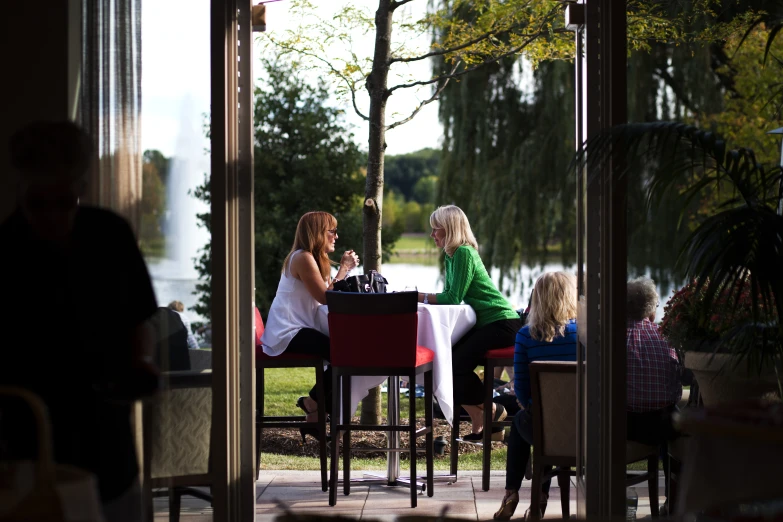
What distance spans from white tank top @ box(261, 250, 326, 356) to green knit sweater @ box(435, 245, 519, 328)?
0.79 m

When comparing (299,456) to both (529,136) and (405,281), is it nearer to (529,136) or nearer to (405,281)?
(529,136)

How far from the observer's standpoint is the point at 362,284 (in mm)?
5145

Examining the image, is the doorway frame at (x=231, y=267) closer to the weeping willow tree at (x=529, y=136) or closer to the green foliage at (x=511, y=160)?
the weeping willow tree at (x=529, y=136)

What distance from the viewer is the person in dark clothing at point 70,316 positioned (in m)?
2.17

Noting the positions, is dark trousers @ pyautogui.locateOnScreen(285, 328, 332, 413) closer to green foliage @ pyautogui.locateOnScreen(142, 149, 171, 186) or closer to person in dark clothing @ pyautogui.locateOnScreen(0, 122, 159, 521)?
green foliage @ pyautogui.locateOnScreen(142, 149, 171, 186)

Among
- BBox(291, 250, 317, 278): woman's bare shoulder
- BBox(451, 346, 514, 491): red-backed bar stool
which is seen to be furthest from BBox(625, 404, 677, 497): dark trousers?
BBox(291, 250, 317, 278): woman's bare shoulder

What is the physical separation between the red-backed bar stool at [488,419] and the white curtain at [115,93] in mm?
2562

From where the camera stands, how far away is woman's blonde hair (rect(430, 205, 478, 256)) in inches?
213

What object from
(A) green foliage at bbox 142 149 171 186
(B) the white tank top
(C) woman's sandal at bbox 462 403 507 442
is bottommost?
(C) woman's sandal at bbox 462 403 507 442

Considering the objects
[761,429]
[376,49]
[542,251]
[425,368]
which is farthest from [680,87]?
[761,429]

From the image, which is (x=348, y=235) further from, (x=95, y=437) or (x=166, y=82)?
(x=95, y=437)

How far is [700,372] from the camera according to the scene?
3566mm

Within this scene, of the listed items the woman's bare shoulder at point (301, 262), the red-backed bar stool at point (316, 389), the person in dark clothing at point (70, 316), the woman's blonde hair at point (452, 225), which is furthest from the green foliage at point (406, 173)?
the person in dark clothing at point (70, 316)

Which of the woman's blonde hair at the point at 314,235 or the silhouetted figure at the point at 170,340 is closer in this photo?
the silhouetted figure at the point at 170,340
